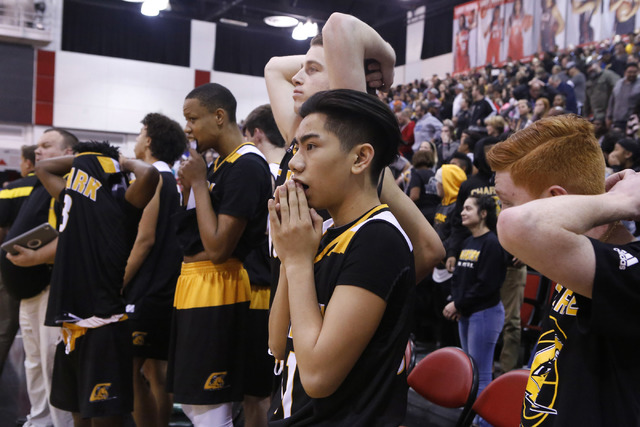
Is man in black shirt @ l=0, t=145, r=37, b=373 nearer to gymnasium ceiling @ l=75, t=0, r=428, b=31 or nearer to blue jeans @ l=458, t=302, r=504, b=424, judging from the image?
blue jeans @ l=458, t=302, r=504, b=424

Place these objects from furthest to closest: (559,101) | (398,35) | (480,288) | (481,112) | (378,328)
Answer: (398,35) < (481,112) < (559,101) < (480,288) < (378,328)

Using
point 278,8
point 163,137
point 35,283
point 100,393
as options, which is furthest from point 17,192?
point 278,8

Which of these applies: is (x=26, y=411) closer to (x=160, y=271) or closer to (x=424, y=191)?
(x=160, y=271)

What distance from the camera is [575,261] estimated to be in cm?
110

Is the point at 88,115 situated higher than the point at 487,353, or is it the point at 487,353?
the point at 88,115

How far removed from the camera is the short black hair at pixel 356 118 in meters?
1.43

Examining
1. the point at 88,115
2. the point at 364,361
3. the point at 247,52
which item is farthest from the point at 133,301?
the point at 247,52

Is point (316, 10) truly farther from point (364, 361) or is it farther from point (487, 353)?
point (364, 361)

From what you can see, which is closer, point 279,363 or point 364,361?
point 364,361

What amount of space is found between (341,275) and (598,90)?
1102 cm

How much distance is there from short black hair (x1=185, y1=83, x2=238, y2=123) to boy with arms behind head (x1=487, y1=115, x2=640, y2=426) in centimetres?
185

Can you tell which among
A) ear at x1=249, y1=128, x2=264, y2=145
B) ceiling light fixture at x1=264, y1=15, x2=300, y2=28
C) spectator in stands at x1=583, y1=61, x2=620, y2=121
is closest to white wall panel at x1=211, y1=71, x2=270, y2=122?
ceiling light fixture at x1=264, y1=15, x2=300, y2=28

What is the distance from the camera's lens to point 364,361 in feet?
4.45

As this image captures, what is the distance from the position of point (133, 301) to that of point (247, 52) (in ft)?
63.2
